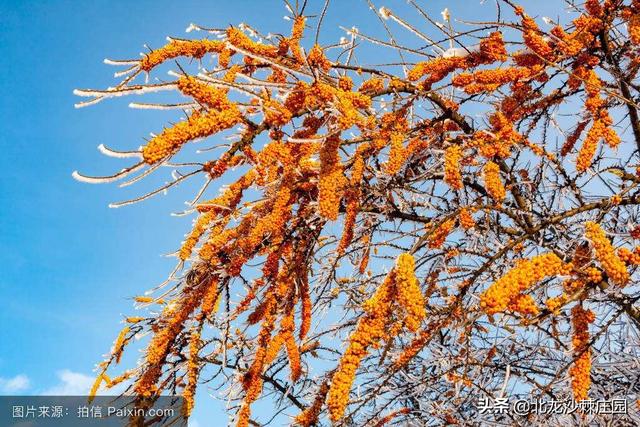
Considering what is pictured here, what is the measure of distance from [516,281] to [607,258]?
52 cm

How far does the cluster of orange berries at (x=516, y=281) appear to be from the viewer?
2.34m

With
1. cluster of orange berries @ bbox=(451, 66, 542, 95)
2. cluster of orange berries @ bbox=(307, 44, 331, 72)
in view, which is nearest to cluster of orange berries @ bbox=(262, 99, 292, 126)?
cluster of orange berries @ bbox=(307, 44, 331, 72)

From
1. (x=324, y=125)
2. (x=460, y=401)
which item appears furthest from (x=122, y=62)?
(x=460, y=401)

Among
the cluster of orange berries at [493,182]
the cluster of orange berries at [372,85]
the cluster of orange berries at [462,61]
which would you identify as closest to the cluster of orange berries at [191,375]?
the cluster of orange berries at [372,85]

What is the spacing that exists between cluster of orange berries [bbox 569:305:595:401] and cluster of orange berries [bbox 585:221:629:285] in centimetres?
37

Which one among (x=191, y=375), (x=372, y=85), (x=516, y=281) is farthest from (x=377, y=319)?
(x=372, y=85)

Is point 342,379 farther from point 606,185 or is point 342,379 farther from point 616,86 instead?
point 616,86

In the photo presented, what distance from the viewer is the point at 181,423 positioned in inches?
135

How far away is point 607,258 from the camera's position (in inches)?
104

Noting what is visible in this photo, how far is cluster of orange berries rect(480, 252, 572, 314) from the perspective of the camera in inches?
92.0

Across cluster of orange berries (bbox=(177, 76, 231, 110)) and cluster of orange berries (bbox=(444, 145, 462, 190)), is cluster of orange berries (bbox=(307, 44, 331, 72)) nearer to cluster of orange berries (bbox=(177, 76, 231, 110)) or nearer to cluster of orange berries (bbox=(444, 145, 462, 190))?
cluster of orange berries (bbox=(177, 76, 231, 110))

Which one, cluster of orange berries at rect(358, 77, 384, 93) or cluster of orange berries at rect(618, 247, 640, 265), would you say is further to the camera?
cluster of orange berries at rect(358, 77, 384, 93)

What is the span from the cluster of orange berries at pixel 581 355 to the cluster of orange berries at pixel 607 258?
368 millimetres

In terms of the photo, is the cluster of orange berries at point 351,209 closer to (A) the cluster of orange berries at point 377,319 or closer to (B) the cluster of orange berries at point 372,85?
(B) the cluster of orange berries at point 372,85
